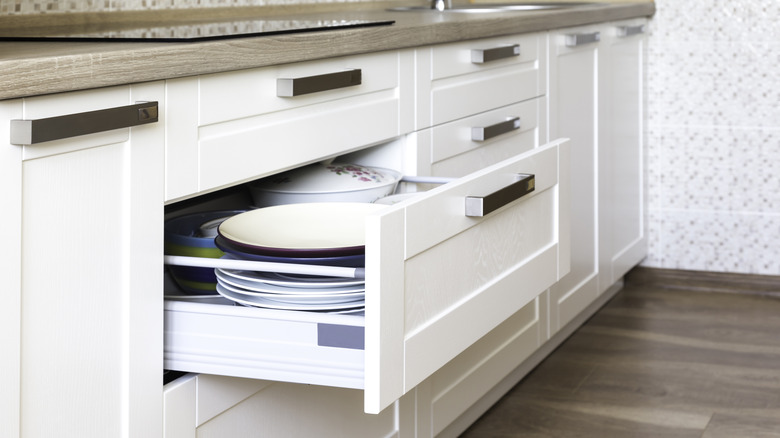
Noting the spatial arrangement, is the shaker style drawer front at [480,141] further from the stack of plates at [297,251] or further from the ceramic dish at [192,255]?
the ceramic dish at [192,255]

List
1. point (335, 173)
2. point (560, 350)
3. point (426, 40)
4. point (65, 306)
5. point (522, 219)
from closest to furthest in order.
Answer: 1. point (65, 306)
2. point (522, 219)
3. point (335, 173)
4. point (426, 40)
5. point (560, 350)

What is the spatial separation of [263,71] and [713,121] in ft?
7.41

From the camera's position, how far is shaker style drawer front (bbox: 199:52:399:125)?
1.22m

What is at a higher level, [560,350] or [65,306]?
[65,306]

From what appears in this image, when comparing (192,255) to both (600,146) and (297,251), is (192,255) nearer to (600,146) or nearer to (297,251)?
(297,251)

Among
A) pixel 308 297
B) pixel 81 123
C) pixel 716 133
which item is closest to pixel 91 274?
pixel 81 123

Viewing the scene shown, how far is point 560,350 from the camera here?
8.87 ft

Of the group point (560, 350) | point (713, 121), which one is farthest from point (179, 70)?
point (713, 121)

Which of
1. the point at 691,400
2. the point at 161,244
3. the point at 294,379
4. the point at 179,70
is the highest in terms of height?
the point at 179,70

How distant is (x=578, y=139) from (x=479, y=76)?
2.33 feet

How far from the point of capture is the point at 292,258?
1.25m

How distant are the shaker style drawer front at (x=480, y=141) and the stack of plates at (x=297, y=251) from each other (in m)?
0.42

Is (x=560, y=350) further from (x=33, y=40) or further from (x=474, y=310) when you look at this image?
(x=33, y=40)

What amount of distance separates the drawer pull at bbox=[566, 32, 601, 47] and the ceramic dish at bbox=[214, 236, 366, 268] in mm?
1388
